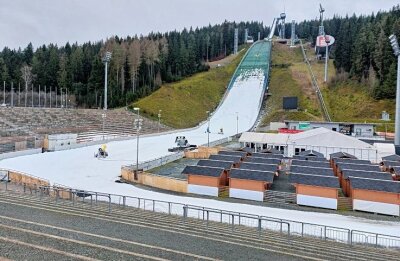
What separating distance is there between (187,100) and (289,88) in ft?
68.4

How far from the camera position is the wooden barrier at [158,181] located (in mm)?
21906

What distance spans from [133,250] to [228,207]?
31.1 ft

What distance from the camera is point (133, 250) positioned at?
9.52 meters

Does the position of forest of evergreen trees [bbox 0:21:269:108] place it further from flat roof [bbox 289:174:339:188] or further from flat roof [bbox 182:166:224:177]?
flat roof [bbox 289:174:339:188]

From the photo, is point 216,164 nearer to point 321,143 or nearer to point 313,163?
point 313,163

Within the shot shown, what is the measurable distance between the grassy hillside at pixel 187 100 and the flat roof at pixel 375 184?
140 feet

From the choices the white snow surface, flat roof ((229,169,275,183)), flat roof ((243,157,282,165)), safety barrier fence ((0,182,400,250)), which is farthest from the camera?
flat roof ((243,157,282,165))

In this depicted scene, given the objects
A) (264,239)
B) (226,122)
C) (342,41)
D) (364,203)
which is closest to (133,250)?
(264,239)

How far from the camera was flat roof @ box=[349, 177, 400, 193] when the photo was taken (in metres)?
17.8

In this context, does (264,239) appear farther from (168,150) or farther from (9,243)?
(168,150)

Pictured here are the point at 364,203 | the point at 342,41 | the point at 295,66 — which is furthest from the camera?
the point at 295,66

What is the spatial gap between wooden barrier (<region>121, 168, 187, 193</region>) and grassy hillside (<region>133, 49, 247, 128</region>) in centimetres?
3545

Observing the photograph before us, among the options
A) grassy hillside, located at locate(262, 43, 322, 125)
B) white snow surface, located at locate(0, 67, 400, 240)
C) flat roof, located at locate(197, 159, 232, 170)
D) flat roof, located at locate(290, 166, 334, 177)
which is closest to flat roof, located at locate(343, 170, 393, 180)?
flat roof, located at locate(290, 166, 334, 177)

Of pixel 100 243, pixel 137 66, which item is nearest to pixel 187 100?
pixel 137 66
